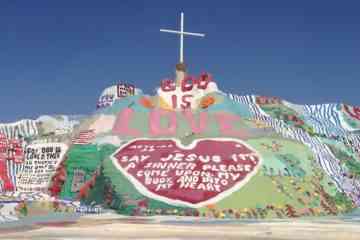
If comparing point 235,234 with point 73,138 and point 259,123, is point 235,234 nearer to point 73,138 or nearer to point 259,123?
point 259,123

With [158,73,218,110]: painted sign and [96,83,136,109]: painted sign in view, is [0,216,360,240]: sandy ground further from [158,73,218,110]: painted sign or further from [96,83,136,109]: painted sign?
[96,83,136,109]: painted sign

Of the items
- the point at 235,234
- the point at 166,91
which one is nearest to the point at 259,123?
the point at 166,91

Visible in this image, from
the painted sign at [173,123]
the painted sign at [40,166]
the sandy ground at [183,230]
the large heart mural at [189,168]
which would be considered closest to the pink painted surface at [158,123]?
the painted sign at [173,123]

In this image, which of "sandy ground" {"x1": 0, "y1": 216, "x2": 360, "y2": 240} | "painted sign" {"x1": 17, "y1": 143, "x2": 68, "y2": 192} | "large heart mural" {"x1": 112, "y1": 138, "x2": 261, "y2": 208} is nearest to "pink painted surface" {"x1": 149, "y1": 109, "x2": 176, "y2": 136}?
"large heart mural" {"x1": 112, "y1": 138, "x2": 261, "y2": 208}

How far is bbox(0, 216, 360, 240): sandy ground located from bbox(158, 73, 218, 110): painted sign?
2039cm

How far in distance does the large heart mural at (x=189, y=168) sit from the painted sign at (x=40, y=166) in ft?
30.8

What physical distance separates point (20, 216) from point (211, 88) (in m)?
22.7

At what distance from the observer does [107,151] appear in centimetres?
5628

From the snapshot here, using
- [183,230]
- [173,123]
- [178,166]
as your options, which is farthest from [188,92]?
[183,230]

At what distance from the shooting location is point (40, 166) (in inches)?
2464

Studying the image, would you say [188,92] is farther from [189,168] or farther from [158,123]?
[189,168]

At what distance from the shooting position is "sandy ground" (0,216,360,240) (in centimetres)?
3212

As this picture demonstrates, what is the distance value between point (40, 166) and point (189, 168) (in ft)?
61.8

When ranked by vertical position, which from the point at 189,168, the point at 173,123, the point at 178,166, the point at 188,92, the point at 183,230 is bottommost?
the point at 183,230
